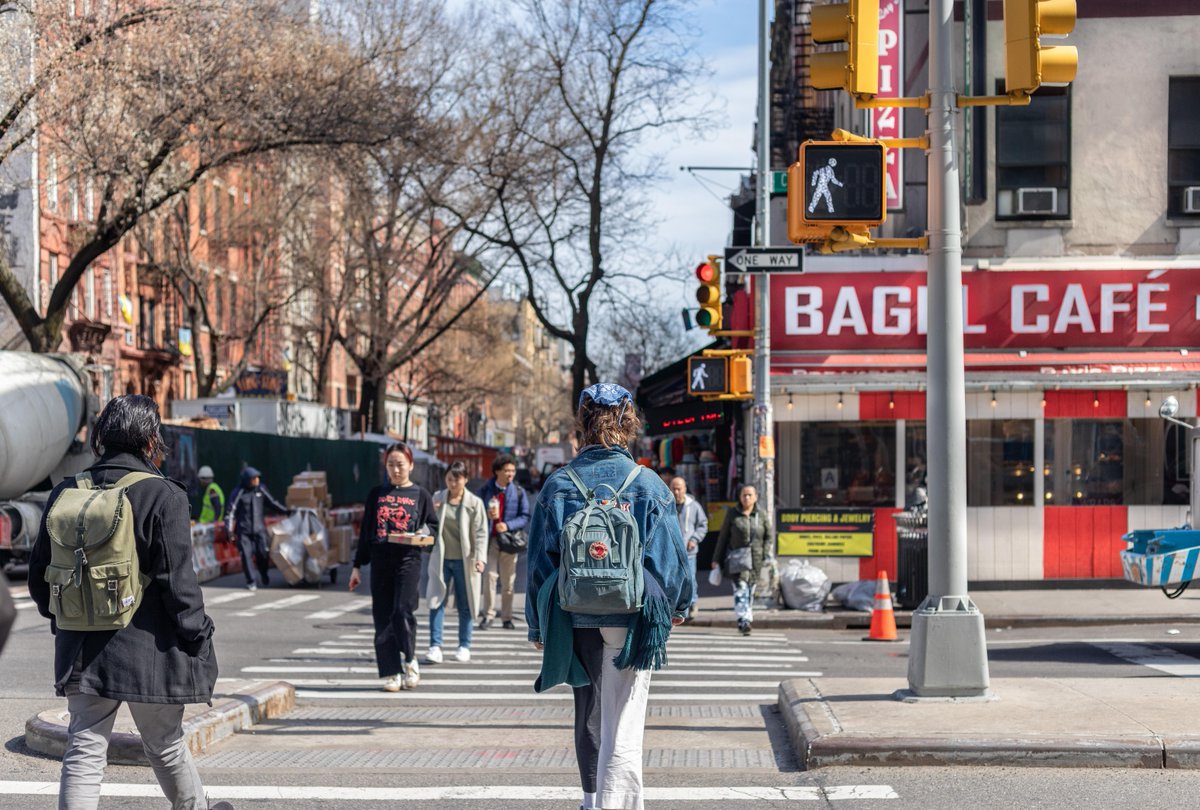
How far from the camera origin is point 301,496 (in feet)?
85.1

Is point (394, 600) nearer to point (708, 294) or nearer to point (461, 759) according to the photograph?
point (461, 759)

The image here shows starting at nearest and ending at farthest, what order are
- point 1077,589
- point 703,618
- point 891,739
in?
point 891,739, point 703,618, point 1077,589

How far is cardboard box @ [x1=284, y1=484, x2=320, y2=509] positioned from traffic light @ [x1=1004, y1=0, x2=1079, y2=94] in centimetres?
1911

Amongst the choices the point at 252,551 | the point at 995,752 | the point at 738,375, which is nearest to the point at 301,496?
the point at 252,551

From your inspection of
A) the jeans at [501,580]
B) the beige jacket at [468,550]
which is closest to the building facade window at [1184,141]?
the jeans at [501,580]

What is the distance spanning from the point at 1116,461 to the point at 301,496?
13.9 meters

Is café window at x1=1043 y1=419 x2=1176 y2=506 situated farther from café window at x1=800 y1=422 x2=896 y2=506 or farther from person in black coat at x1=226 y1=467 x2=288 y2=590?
person in black coat at x1=226 y1=467 x2=288 y2=590

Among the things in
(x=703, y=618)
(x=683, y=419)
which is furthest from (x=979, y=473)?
(x=683, y=419)

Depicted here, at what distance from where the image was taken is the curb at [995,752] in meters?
7.59

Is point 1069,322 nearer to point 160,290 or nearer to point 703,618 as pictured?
point 703,618

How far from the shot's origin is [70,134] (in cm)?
2278

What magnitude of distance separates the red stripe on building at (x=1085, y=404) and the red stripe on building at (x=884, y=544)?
2.68 m

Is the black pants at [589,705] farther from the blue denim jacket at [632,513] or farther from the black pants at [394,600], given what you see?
the black pants at [394,600]

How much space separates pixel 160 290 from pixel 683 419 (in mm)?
30667
